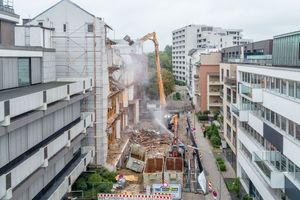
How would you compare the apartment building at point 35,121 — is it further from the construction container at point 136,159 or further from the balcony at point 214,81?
the balcony at point 214,81

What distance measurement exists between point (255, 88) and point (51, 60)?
519 inches

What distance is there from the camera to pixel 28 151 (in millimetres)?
19234

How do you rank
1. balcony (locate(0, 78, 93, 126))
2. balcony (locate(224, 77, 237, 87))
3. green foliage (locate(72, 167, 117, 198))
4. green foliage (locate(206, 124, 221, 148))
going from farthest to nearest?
green foliage (locate(206, 124, 221, 148)), balcony (locate(224, 77, 237, 87)), green foliage (locate(72, 167, 117, 198)), balcony (locate(0, 78, 93, 126))

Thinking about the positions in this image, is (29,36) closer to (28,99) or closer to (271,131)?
(28,99)

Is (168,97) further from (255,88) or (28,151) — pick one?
(28,151)

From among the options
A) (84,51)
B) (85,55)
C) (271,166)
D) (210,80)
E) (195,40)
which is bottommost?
(271,166)

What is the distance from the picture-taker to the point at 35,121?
20.1 meters

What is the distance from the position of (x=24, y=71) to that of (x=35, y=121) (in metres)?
4.47

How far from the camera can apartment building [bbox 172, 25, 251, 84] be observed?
11644 cm

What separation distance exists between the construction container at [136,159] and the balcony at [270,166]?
42.8ft

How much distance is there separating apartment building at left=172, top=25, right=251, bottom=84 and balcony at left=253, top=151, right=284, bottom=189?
88.4 metres

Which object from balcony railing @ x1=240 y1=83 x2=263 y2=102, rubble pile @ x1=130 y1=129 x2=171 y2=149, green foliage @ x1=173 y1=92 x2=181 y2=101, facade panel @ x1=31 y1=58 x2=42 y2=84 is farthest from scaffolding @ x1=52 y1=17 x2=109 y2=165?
green foliage @ x1=173 y1=92 x2=181 y2=101

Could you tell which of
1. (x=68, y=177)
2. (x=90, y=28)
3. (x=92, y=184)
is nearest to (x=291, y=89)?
(x=68, y=177)

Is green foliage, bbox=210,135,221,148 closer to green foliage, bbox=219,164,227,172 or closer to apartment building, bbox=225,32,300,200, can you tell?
green foliage, bbox=219,164,227,172
